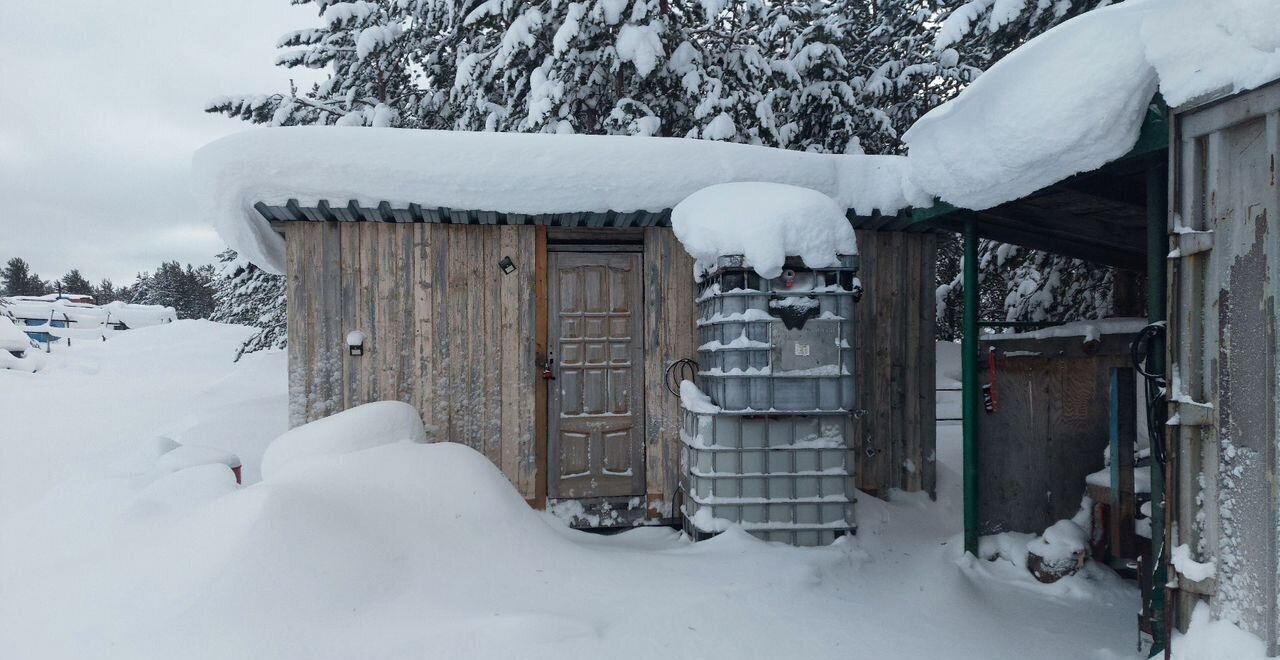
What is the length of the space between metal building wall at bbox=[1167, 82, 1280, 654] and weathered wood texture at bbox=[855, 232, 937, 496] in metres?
2.83

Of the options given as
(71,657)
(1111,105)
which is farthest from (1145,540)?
(71,657)

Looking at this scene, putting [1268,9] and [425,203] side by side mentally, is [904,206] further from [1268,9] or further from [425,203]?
[425,203]

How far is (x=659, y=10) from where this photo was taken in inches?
339

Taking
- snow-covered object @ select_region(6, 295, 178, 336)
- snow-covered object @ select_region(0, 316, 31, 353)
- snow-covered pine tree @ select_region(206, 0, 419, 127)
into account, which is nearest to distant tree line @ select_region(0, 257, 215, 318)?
snow-covered object @ select_region(6, 295, 178, 336)

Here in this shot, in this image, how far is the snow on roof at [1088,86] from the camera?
2.34 meters

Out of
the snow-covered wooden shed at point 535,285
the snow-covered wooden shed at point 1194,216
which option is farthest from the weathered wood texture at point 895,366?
the snow-covered wooden shed at point 1194,216

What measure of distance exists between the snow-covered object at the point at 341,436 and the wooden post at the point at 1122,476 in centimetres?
458

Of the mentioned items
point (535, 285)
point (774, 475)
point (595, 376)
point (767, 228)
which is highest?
point (767, 228)

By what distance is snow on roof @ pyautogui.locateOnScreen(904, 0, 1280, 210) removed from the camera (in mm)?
2342

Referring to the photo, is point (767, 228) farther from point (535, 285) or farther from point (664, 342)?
point (535, 285)

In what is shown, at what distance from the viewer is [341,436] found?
4.12m

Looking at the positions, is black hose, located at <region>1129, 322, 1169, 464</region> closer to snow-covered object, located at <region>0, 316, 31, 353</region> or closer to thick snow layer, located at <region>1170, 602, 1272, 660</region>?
thick snow layer, located at <region>1170, 602, 1272, 660</region>

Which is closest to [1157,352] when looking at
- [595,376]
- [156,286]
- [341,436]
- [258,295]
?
[595,376]

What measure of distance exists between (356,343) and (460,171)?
1485 mm
